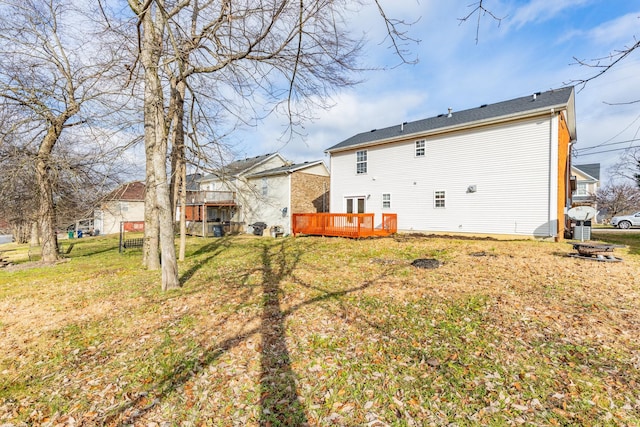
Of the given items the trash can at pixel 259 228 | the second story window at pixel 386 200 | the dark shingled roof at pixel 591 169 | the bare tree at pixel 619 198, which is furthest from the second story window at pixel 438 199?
the dark shingled roof at pixel 591 169

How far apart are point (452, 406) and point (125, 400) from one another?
3.19 metres

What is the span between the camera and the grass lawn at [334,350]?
107 inches

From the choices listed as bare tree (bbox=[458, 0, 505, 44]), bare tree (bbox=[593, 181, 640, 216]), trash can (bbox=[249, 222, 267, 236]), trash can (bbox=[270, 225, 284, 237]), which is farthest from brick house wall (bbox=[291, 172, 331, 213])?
bare tree (bbox=[593, 181, 640, 216])

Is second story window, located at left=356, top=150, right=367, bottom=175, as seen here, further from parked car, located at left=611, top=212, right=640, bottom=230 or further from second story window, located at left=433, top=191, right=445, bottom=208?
parked car, located at left=611, top=212, right=640, bottom=230

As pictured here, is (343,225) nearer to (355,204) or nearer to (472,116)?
(355,204)

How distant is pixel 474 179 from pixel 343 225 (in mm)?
6702

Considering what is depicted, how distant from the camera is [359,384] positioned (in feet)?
10.1

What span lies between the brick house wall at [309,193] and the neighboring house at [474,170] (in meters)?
3.24

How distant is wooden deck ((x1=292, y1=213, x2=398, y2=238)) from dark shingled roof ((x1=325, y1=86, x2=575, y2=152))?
5.23 m

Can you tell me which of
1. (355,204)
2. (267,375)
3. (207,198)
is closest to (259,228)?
(207,198)

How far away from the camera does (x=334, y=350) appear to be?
3.75m

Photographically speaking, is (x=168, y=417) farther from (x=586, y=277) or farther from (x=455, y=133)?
(x=455, y=133)

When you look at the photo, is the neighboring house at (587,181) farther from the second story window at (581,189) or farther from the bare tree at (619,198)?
the bare tree at (619,198)

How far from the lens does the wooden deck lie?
14.2 metres
